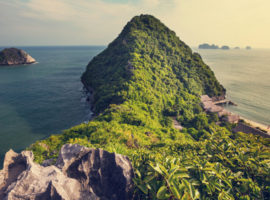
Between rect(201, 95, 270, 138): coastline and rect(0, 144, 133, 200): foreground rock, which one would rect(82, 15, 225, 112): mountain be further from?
rect(0, 144, 133, 200): foreground rock

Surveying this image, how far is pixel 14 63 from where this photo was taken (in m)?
137

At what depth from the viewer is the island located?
821 cm

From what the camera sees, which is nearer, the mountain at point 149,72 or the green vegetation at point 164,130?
the green vegetation at point 164,130

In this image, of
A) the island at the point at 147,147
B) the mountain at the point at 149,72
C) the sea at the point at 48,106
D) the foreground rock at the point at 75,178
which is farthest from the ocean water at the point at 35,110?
the foreground rock at the point at 75,178

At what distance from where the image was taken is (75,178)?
9906 millimetres

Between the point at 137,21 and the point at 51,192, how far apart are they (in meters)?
94.4

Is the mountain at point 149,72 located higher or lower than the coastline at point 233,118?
higher

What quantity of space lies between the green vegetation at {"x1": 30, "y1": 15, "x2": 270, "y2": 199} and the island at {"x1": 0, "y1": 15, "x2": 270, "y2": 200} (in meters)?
0.06

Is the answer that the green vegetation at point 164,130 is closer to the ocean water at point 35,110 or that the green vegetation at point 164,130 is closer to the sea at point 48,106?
the ocean water at point 35,110

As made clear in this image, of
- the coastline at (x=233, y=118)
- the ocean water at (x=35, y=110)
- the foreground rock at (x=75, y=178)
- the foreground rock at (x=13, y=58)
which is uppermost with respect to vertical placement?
the foreground rock at (x=75, y=178)

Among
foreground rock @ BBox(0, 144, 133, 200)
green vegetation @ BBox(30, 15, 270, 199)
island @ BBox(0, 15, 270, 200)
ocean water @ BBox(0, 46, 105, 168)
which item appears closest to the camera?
green vegetation @ BBox(30, 15, 270, 199)

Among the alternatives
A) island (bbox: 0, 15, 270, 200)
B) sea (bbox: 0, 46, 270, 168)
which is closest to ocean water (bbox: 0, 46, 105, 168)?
sea (bbox: 0, 46, 270, 168)

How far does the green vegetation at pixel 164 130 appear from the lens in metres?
8.07

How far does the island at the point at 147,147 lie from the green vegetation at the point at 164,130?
6 cm
